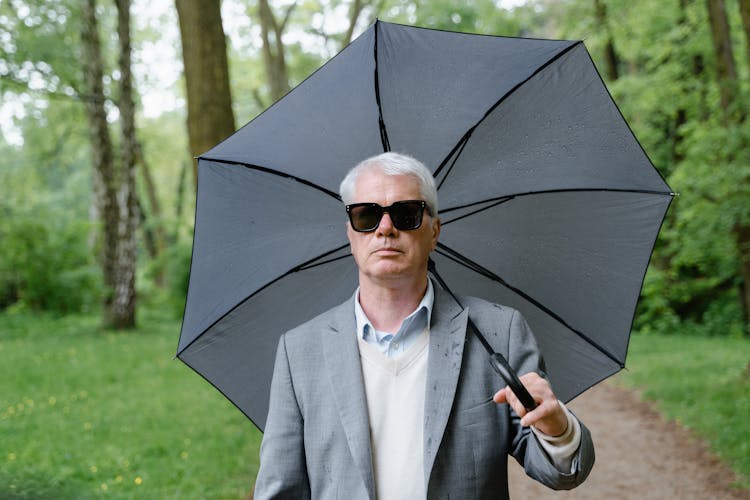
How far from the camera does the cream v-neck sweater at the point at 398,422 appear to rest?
2258mm

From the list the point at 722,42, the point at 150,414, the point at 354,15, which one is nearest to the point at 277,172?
the point at 150,414

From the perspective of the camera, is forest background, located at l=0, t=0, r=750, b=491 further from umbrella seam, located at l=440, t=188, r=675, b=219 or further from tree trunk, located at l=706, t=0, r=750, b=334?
umbrella seam, located at l=440, t=188, r=675, b=219

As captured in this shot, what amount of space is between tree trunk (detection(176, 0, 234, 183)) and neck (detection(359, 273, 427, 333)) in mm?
4707

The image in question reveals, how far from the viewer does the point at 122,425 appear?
809cm

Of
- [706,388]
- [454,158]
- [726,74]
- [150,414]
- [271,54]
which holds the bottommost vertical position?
[706,388]

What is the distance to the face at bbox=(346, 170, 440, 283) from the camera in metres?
2.42

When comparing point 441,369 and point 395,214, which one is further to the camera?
point 395,214

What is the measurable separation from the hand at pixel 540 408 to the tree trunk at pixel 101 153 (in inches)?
619

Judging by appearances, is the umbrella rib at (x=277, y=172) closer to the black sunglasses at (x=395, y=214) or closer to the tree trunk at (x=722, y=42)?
the black sunglasses at (x=395, y=214)

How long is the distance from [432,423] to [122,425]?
666cm

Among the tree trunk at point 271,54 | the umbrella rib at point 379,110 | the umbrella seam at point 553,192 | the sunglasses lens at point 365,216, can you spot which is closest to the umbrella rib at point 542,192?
the umbrella seam at point 553,192

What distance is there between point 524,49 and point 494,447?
1586 mm

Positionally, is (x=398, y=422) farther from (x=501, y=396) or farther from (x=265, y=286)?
(x=265, y=286)

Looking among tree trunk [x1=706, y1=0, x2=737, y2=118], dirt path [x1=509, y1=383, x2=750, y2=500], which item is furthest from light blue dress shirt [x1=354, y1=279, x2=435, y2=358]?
tree trunk [x1=706, y1=0, x2=737, y2=118]
